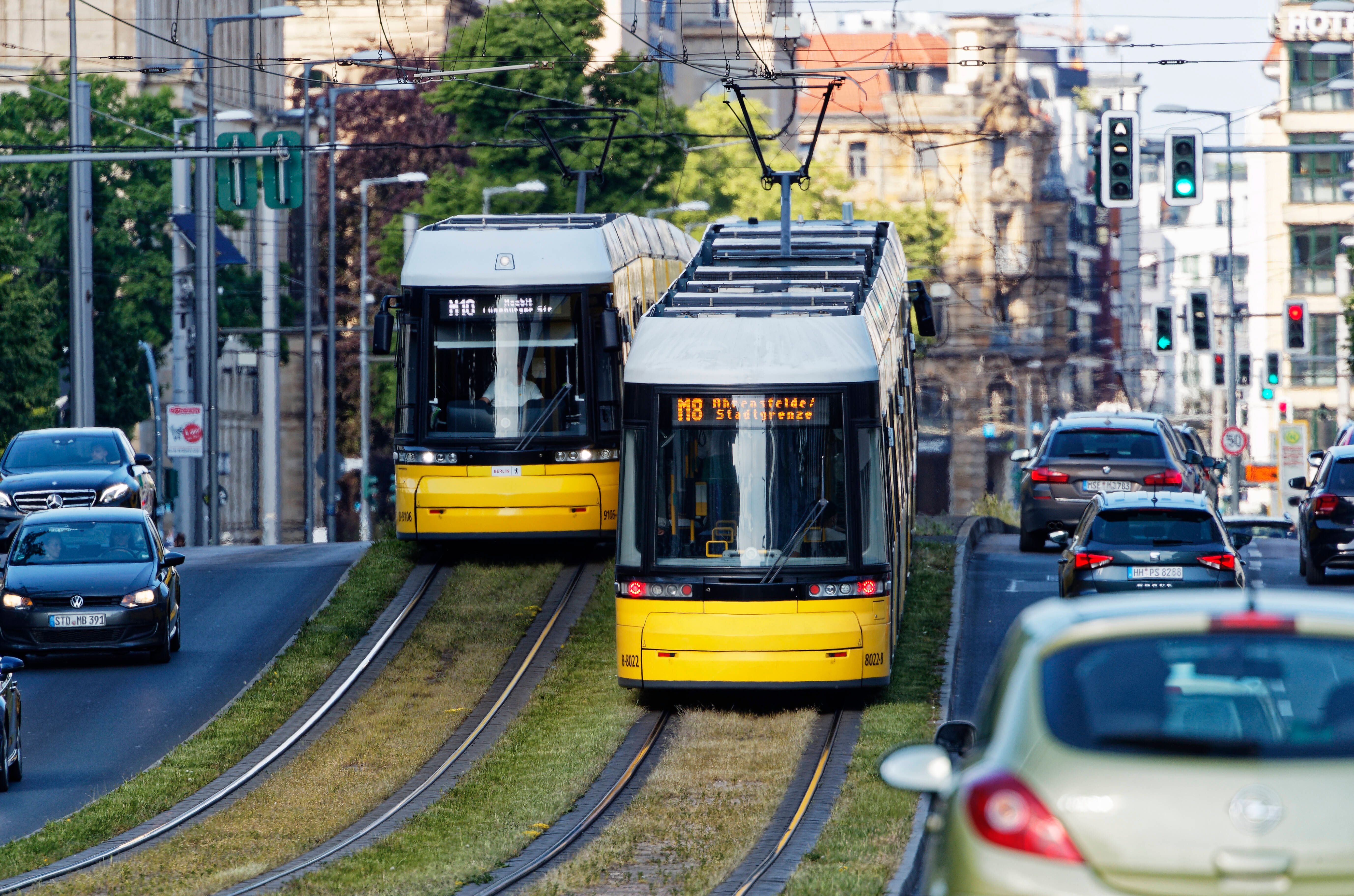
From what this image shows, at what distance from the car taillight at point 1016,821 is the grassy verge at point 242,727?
8.62 meters

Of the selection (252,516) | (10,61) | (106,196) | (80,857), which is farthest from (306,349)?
(80,857)

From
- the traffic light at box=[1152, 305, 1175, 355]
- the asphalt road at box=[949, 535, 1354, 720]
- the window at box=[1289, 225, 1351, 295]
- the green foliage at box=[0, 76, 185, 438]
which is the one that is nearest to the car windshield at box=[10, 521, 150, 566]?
the asphalt road at box=[949, 535, 1354, 720]

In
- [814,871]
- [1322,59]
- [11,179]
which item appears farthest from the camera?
[1322,59]

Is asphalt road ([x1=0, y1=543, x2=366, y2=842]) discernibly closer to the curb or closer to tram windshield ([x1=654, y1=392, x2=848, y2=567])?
tram windshield ([x1=654, y1=392, x2=848, y2=567])

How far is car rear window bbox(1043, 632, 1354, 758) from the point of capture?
18.9 feet

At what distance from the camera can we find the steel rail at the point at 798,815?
12141 mm

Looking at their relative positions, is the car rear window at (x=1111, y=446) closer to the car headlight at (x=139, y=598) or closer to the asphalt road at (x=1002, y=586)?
the asphalt road at (x=1002, y=586)

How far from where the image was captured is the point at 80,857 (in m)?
13.4

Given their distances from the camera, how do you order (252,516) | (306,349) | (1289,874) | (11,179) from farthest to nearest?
(252,516) < (11,179) < (306,349) < (1289,874)

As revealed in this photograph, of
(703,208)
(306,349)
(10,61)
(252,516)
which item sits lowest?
(252,516)

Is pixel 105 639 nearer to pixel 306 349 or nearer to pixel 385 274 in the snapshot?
pixel 306 349

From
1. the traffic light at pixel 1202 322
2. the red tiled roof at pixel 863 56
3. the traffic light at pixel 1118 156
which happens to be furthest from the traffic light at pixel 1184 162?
the red tiled roof at pixel 863 56

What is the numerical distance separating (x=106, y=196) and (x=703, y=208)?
1492 centimetres

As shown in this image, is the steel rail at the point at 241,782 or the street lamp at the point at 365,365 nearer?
the steel rail at the point at 241,782
